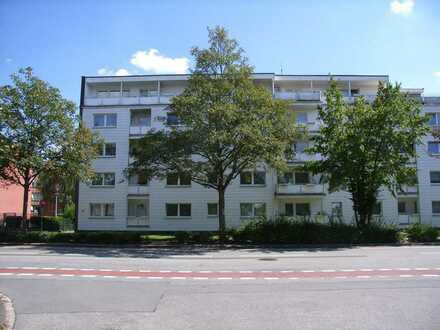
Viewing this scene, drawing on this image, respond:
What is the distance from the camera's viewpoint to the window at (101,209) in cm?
4075

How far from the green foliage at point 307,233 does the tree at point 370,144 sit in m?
1.63

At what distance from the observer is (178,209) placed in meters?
40.5

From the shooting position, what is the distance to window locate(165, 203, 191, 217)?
4044 cm

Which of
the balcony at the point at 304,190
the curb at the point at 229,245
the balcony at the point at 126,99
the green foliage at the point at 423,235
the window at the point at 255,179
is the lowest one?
the curb at the point at 229,245

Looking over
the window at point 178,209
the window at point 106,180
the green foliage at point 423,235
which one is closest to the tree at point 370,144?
the green foliage at point 423,235

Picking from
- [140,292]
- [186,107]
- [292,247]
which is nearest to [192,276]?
[140,292]

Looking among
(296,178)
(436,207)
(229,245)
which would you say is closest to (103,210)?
(296,178)

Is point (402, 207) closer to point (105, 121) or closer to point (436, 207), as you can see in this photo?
point (436, 207)

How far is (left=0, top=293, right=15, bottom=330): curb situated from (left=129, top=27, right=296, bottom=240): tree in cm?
1584

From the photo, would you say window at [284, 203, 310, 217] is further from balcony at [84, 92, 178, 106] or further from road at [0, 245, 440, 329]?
road at [0, 245, 440, 329]

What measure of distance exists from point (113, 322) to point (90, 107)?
37.5m

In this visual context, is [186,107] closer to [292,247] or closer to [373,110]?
[292,247]

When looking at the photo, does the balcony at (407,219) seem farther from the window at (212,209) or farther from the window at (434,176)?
the window at (212,209)

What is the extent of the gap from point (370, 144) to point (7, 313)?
24.5m
